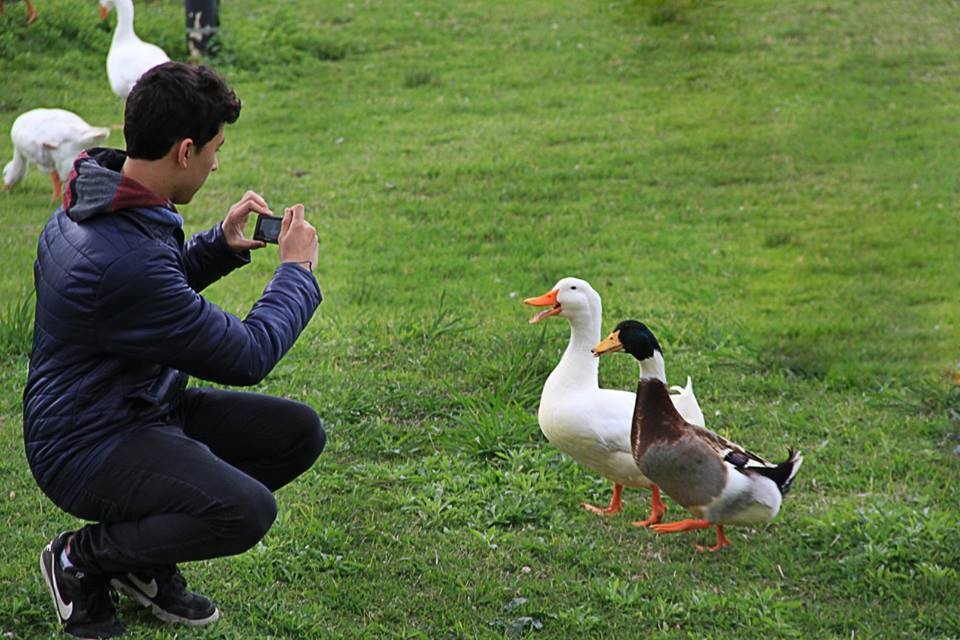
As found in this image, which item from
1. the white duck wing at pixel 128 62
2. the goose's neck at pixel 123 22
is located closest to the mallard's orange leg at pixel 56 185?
the white duck wing at pixel 128 62

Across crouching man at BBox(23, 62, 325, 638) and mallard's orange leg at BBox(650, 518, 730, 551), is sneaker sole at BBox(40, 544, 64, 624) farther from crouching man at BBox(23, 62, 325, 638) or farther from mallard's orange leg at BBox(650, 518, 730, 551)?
mallard's orange leg at BBox(650, 518, 730, 551)

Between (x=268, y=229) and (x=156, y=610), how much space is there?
3.82ft

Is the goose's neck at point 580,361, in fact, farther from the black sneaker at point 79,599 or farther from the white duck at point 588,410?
the black sneaker at point 79,599

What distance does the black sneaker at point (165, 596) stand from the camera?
376cm

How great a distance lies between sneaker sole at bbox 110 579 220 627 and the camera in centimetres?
376

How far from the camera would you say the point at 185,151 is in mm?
3350

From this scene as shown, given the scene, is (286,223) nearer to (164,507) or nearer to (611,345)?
(164,507)

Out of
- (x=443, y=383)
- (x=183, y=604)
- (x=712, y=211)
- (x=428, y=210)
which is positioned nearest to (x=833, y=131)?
(x=712, y=211)

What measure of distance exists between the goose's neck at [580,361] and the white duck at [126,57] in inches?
201

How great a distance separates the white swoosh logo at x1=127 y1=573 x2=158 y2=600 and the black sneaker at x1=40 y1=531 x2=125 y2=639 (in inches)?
3.7

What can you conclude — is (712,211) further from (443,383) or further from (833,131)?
(443,383)

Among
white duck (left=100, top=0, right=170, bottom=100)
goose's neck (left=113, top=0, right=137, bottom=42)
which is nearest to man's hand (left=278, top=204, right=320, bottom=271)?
white duck (left=100, top=0, right=170, bottom=100)

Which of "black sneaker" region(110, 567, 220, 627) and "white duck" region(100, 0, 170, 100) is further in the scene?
"white duck" region(100, 0, 170, 100)

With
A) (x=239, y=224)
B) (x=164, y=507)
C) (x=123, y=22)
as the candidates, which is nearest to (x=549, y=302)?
(x=239, y=224)
